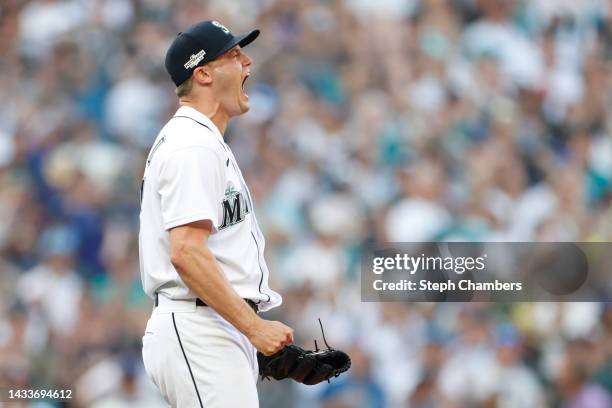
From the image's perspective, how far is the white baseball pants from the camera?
8.75ft

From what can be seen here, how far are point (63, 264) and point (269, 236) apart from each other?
125cm

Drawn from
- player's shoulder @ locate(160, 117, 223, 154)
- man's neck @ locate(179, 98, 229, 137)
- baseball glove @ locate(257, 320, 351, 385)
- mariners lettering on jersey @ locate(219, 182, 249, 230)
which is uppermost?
man's neck @ locate(179, 98, 229, 137)

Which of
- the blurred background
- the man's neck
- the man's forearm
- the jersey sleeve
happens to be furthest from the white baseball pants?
Answer: the blurred background

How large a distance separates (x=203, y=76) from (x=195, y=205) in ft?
1.70

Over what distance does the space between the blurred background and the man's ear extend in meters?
2.85

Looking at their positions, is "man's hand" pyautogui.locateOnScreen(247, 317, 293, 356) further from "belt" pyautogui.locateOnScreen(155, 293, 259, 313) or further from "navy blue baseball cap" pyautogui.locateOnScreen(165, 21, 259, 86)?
"navy blue baseball cap" pyautogui.locateOnScreen(165, 21, 259, 86)

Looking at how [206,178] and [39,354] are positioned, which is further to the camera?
[39,354]

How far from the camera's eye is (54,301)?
5754mm

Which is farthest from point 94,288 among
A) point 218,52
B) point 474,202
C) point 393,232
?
point 218,52

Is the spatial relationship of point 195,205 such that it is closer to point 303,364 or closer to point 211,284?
point 211,284

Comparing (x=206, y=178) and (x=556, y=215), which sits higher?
(x=206, y=178)

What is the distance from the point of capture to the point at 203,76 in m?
2.93

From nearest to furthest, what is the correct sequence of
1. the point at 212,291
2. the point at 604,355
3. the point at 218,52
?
the point at 212,291 → the point at 218,52 → the point at 604,355

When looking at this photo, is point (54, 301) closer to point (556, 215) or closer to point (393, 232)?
point (393, 232)
